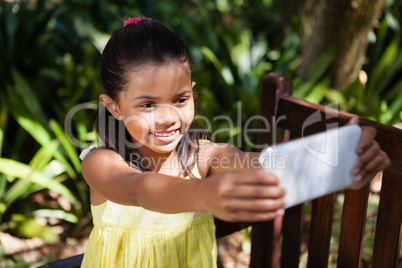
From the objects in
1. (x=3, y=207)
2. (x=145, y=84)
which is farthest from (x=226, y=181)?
→ (x=3, y=207)

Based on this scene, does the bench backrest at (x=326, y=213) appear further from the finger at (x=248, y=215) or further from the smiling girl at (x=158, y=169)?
the finger at (x=248, y=215)

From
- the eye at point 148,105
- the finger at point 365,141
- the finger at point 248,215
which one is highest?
the eye at point 148,105

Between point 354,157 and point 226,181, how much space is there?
29 centimetres

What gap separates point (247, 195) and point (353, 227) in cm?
58

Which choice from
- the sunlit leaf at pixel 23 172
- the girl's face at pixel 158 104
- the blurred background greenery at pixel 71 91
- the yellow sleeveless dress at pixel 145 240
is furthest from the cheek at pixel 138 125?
the sunlit leaf at pixel 23 172

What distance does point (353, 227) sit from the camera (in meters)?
1.12

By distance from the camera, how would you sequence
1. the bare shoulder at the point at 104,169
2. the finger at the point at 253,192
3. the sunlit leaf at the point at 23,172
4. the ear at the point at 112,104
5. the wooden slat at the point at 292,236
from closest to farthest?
1. the finger at the point at 253,192
2. the bare shoulder at the point at 104,169
3. the ear at the point at 112,104
4. the wooden slat at the point at 292,236
5. the sunlit leaf at the point at 23,172

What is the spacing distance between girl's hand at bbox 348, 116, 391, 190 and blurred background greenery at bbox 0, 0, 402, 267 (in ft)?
3.29

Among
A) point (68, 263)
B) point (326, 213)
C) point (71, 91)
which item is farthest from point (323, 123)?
point (71, 91)

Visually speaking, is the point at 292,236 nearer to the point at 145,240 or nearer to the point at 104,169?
the point at 145,240

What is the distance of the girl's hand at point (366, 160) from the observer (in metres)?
0.81

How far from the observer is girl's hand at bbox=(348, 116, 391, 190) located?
0.81 metres

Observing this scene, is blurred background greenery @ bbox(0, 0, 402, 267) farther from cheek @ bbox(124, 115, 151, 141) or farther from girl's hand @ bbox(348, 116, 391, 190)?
girl's hand @ bbox(348, 116, 391, 190)

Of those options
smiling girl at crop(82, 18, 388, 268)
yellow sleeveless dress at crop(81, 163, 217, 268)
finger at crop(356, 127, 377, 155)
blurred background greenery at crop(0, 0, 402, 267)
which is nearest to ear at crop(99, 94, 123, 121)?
smiling girl at crop(82, 18, 388, 268)
